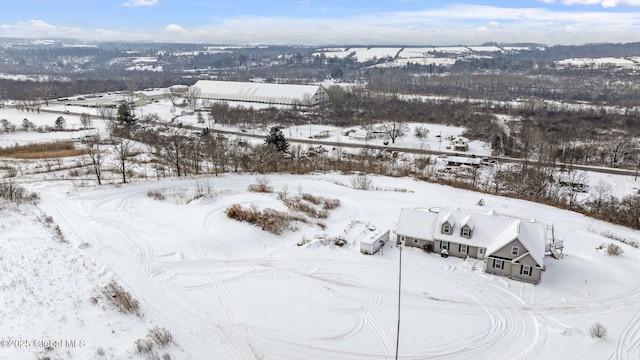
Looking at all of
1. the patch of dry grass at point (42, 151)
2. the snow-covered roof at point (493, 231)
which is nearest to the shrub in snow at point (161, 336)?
the snow-covered roof at point (493, 231)

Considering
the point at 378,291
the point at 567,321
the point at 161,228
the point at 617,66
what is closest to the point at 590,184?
the point at 567,321

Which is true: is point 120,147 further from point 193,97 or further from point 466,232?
point 193,97

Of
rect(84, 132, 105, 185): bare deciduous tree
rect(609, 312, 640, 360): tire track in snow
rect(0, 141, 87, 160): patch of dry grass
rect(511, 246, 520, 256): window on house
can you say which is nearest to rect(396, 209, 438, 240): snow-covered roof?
rect(511, 246, 520, 256): window on house

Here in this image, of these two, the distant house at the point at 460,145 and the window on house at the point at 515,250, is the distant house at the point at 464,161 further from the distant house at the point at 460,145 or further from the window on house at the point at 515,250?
the window on house at the point at 515,250

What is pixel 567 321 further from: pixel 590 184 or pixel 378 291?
pixel 590 184

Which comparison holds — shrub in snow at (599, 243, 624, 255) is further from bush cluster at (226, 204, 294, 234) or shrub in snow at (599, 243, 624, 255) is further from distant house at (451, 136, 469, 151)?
distant house at (451, 136, 469, 151)
